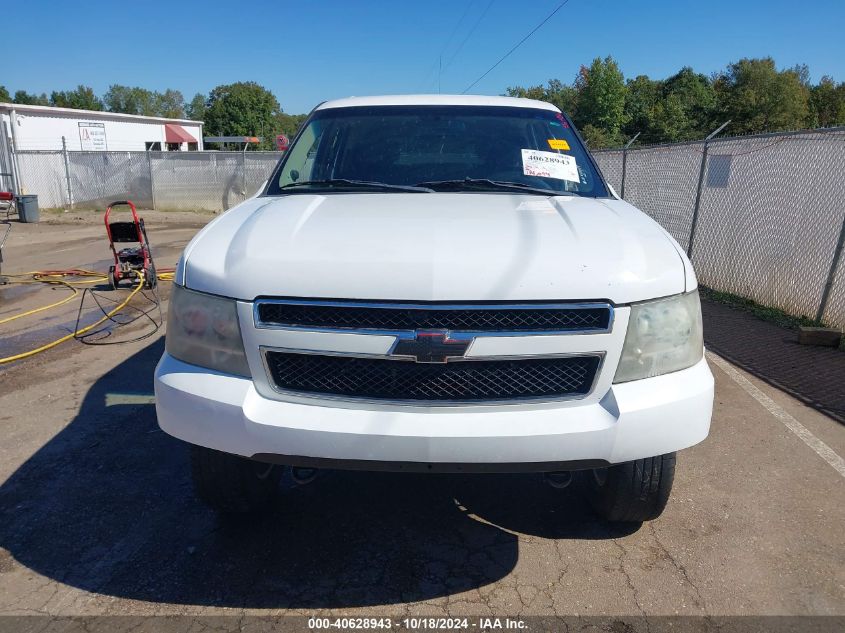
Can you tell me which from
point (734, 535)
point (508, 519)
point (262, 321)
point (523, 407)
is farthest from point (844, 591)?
point (262, 321)

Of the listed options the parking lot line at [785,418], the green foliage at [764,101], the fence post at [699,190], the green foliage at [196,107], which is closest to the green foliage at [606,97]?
the green foliage at [764,101]

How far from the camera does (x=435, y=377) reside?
89.4 inches

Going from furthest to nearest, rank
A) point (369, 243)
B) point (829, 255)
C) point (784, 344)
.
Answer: point (829, 255) < point (784, 344) < point (369, 243)

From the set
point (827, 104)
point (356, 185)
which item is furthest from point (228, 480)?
point (827, 104)

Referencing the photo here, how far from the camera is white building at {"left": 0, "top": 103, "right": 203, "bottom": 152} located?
81.5 ft

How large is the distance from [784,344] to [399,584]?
17.2 feet

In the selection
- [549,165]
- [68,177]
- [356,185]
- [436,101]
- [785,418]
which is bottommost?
[785,418]

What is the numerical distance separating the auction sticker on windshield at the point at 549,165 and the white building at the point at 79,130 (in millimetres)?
24383

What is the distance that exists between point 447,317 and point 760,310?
265 inches

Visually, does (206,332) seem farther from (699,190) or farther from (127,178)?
(127,178)

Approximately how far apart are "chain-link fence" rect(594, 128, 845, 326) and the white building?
22659 mm

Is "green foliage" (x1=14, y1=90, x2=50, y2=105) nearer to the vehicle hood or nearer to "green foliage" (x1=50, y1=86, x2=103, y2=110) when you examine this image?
"green foliage" (x1=50, y1=86, x2=103, y2=110)

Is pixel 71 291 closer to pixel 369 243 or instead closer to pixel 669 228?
pixel 369 243

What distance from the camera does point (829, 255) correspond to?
6.71 metres
